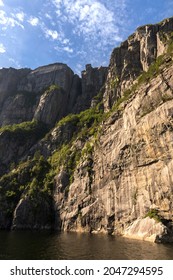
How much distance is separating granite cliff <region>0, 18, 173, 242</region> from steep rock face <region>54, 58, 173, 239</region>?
0.80ft

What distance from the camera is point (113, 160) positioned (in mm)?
81250

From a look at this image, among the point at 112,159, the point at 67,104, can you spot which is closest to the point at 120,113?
the point at 112,159

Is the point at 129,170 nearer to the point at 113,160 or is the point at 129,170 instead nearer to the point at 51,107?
the point at 113,160

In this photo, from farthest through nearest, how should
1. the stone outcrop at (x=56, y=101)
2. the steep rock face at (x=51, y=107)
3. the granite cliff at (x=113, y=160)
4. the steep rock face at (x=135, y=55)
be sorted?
the stone outcrop at (x=56, y=101)
the steep rock face at (x=51, y=107)
the steep rock face at (x=135, y=55)
the granite cliff at (x=113, y=160)

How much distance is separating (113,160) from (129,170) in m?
9.13

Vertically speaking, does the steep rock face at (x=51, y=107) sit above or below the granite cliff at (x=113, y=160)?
above

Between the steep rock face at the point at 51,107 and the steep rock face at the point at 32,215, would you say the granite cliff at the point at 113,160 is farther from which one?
the steep rock face at the point at 51,107

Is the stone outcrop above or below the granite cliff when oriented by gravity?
above

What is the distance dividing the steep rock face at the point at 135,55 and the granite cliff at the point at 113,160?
45 cm

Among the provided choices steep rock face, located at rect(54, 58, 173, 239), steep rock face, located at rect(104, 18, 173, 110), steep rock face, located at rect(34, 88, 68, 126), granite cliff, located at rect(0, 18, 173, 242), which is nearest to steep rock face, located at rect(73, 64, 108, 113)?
steep rock face, located at rect(34, 88, 68, 126)

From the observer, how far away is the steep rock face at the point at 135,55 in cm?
10606

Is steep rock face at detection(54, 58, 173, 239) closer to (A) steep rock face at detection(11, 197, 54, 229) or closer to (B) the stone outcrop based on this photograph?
(A) steep rock face at detection(11, 197, 54, 229)

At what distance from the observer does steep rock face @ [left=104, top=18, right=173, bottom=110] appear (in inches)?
4176

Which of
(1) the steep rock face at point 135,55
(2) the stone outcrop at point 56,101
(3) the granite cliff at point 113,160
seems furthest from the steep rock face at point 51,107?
(1) the steep rock face at point 135,55
